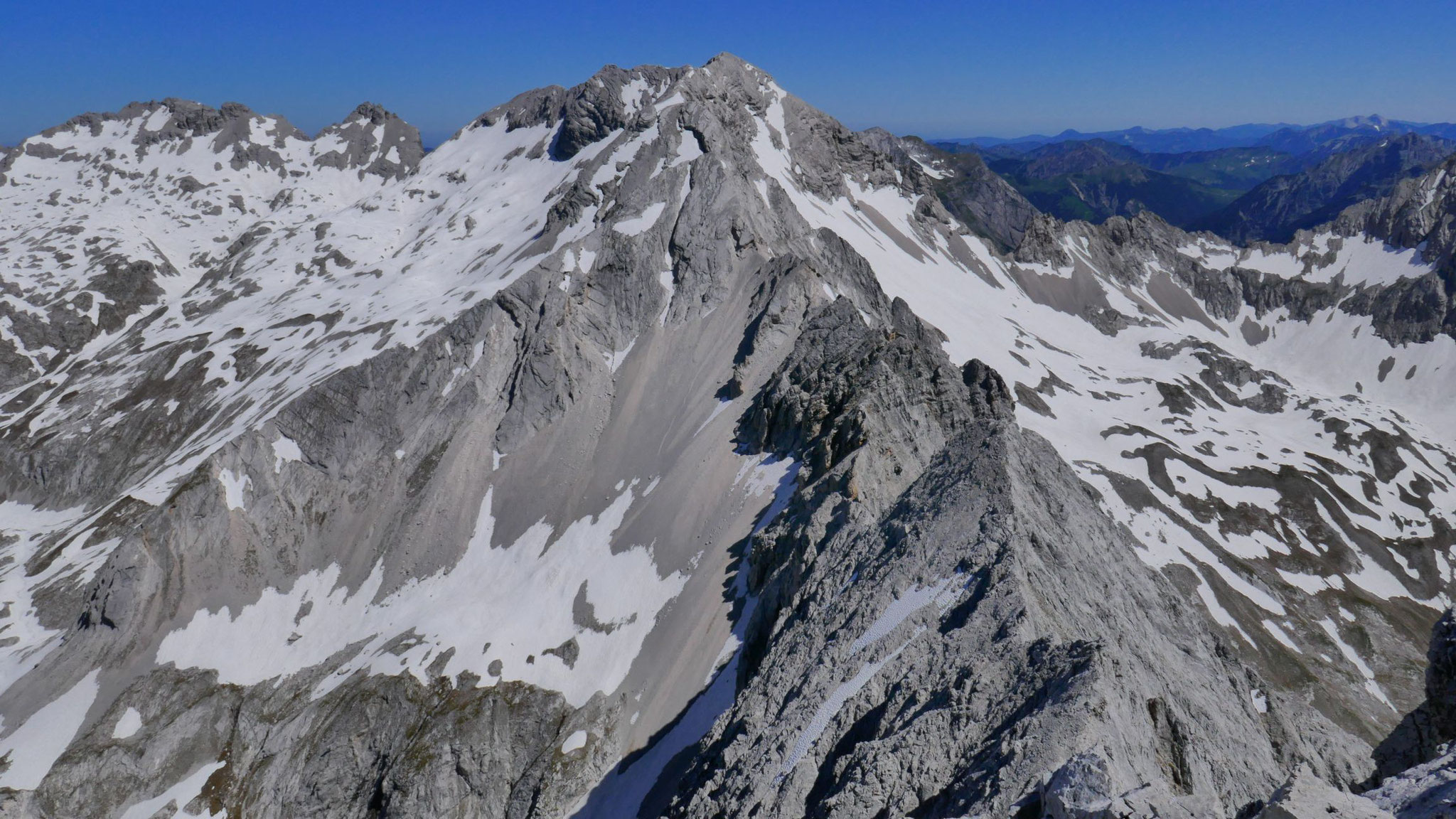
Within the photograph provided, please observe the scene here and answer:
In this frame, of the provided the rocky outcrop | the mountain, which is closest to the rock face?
the mountain

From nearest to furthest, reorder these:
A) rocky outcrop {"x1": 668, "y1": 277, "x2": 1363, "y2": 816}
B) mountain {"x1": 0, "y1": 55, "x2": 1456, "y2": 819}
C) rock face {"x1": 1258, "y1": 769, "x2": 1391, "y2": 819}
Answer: rock face {"x1": 1258, "y1": 769, "x2": 1391, "y2": 819} < rocky outcrop {"x1": 668, "y1": 277, "x2": 1363, "y2": 816} < mountain {"x1": 0, "y1": 55, "x2": 1456, "y2": 819}

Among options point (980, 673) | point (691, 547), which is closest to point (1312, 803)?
point (980, 673)

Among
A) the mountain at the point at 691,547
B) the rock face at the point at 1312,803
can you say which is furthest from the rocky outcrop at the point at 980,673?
the rock face at the point at 1312,803

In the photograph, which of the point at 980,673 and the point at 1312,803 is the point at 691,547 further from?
the point at 1312,803

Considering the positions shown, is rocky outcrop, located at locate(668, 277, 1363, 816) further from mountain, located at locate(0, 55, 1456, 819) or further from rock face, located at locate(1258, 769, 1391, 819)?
rock face, located at locate(1258, 769, 1391, 819)

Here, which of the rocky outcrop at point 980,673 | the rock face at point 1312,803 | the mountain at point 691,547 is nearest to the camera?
the rock face at point 1312,803

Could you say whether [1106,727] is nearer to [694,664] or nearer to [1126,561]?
[1126,561]

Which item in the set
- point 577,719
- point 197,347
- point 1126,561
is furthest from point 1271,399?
point 197,347

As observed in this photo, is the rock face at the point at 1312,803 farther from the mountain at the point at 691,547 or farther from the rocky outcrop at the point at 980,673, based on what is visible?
the rocky outcrop at the point at 980,673

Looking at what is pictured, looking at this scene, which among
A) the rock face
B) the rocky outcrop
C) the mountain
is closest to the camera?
the rock face
